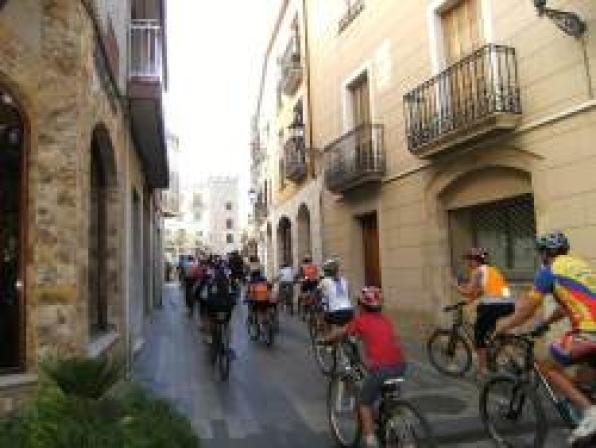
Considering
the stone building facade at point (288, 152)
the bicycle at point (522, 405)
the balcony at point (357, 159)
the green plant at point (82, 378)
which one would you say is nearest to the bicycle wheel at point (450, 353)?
the bicycle at point (522, 405)

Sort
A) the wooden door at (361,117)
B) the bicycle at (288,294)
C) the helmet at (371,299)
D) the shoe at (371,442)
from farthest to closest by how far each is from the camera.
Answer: the bicycle at (288,294) → the wooden door at (361,117) → the helmet at (371,299) → the shoe at (371,442)

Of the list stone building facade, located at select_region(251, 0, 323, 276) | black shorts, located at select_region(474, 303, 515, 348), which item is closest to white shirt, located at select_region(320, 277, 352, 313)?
black shorts, located at select_region(474, 303, 515, 348)

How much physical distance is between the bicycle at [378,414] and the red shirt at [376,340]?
167mm

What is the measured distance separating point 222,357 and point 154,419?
700cm

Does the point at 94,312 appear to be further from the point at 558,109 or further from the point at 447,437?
the point at 558,109

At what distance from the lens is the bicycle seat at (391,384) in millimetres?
6070

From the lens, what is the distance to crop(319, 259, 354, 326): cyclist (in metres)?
10.5

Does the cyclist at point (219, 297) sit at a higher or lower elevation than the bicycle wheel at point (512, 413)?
higher

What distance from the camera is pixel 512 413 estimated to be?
6.36 meters

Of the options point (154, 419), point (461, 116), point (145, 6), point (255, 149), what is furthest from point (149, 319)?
point (255, 149)

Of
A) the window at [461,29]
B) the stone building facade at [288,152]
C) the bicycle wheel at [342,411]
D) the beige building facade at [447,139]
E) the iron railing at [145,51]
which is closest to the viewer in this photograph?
the bicycle wheel at [342,411]

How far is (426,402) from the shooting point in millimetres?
8711

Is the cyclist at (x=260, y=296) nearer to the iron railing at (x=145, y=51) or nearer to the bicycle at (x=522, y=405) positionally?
the iron railing at (x=145, y=51)

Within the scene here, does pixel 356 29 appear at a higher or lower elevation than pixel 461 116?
higher
